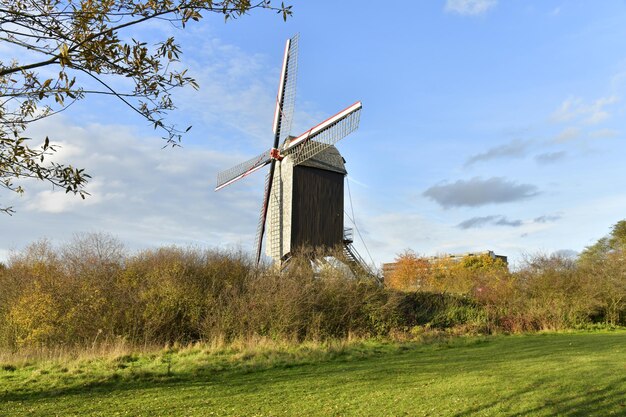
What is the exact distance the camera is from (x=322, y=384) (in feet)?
29.9

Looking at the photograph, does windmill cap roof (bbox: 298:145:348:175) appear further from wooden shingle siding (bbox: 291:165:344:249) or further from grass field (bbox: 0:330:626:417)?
grass field (bbox: 0:330:626:417)

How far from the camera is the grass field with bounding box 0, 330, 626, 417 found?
7.16 metres

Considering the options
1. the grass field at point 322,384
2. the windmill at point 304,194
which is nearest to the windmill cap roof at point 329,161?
the windmill at point 304,194

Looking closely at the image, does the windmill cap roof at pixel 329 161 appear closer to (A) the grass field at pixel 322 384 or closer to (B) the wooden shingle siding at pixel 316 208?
(B) the wooden shingle siding at pixel 316 208

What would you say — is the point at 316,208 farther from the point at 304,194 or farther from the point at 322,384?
the point at 322,384

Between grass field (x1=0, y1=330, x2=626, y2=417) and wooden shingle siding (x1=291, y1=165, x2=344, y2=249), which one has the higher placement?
wooden shingle siding (x1=291, y1=165, x2=344, y2=249)

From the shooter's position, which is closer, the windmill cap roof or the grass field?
the grass field

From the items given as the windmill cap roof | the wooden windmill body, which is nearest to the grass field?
the wooden windmill body

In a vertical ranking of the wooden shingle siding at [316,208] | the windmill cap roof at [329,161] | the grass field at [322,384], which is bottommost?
the grass field at [322,384]

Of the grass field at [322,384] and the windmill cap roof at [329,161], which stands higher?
the windmill cap roof at [329,161]

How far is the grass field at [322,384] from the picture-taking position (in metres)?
7.16

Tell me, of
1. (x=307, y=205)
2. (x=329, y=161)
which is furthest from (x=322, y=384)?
(x=329, y=161)

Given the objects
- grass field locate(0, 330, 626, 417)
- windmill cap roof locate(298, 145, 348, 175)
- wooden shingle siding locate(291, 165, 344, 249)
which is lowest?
grass field locate(0, 330, 626, 417)

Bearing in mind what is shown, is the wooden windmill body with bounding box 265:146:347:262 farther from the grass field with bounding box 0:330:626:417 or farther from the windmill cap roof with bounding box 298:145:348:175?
the grass field with bounding box 0:330:626:417
